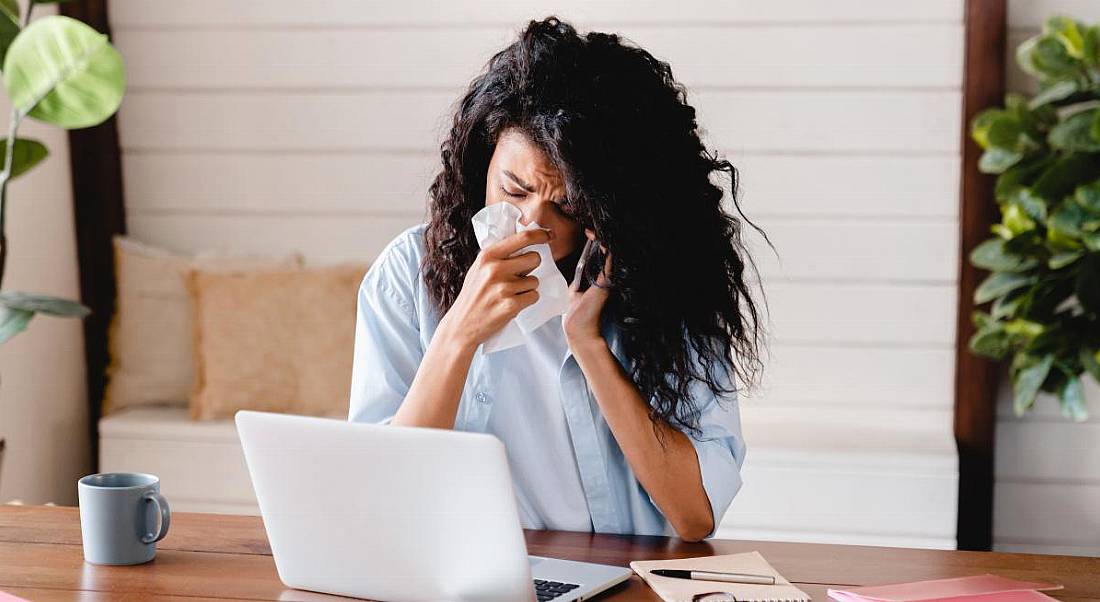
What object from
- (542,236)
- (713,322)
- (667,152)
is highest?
(667,152)

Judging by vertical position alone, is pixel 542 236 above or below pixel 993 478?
above

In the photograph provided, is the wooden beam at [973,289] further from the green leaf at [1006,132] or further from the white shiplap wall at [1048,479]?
the green leaf at [1006,132]

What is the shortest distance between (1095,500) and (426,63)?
79.0 inches

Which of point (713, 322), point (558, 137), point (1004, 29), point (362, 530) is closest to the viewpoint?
point (362, 530)

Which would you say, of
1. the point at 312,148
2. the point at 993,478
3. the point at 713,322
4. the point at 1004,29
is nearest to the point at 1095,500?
the point at 993,478

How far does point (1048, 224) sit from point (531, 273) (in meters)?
1.44

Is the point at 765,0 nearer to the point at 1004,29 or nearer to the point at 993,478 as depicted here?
the point at 1004,29

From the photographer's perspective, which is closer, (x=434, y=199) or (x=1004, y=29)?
(x=434, y=199)

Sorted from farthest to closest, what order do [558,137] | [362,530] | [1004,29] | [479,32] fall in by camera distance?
[479,32]
[1004,29]
[558,137]
[362,530]

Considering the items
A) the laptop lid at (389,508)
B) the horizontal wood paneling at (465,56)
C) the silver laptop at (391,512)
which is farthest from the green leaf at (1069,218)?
the laptop lid at (389,508)

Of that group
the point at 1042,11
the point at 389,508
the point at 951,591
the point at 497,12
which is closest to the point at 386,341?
the point at 389,508

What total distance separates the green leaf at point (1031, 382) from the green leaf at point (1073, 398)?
5 centimetres

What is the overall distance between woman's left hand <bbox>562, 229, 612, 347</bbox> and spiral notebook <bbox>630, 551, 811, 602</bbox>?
37 cm

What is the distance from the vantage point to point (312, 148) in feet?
9.99
